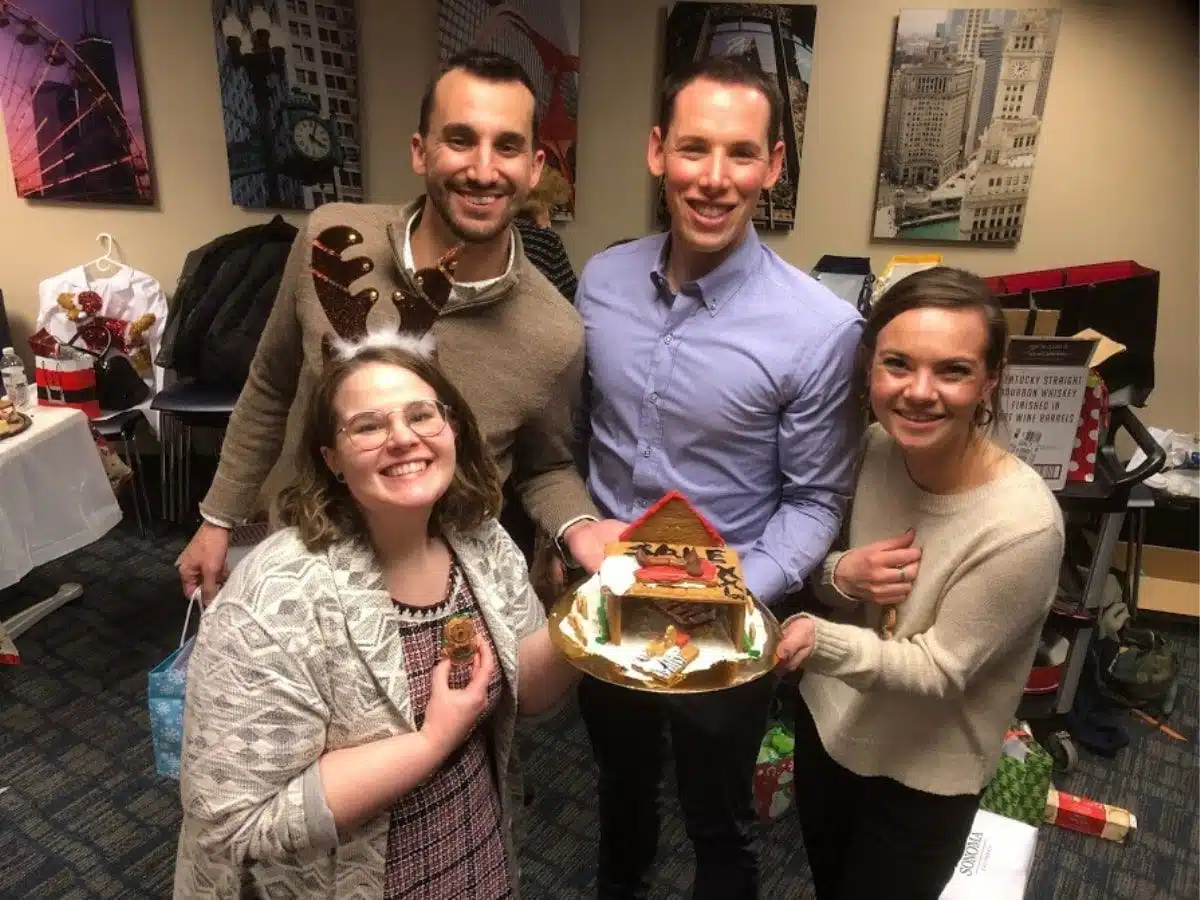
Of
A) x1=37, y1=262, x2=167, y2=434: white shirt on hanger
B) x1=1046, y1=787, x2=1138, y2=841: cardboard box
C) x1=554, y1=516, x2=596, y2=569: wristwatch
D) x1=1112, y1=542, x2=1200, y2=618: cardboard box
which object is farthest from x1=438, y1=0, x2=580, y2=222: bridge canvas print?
x1=1112, y1=542, x2=1200, y2=618: cardboard box

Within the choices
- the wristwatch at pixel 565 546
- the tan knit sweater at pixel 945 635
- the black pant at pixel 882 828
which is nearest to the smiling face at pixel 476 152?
the wristwatch at pixel 565 546

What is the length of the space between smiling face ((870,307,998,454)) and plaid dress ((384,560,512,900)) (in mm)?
659

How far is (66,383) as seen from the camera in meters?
3.06

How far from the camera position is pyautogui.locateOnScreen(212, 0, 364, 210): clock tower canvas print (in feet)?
11.1

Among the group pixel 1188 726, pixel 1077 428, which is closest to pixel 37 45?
pixel 1077 428

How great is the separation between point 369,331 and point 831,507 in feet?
2.58

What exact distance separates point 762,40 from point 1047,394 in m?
1.74

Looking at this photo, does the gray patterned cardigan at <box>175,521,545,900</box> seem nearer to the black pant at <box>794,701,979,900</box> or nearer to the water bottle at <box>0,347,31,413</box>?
the black pant at <box>794,701,979,900</box>

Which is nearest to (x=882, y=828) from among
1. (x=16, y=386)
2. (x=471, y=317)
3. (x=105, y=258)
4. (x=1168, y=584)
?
(x=471, y=317)

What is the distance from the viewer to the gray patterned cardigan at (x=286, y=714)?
1027 mm

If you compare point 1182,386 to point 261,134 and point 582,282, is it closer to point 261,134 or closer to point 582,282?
point 582,282

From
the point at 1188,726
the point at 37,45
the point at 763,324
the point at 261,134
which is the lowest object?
the point at 1188,726

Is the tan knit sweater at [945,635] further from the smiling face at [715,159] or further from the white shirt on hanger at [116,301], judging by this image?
the white shirt on hanger at [116,301]

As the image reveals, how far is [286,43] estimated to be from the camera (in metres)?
3.40
